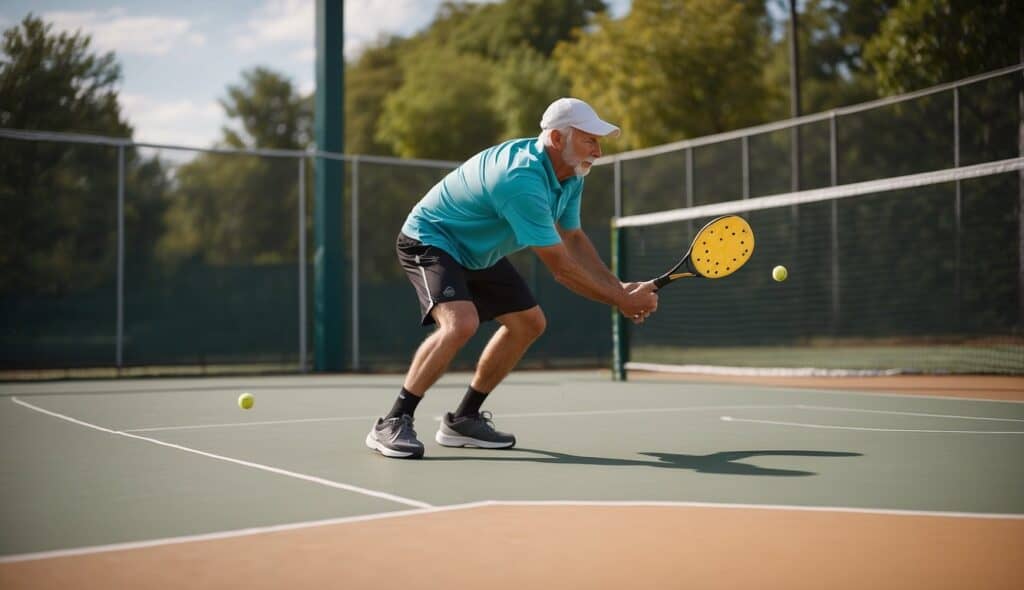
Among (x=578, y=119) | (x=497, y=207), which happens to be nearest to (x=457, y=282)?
(x=497, y=207)

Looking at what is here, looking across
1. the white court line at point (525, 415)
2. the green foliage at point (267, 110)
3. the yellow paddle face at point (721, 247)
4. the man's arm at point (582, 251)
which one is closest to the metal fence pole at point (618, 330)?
the white court line at point (525, 415)

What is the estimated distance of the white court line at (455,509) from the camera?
3342 mm

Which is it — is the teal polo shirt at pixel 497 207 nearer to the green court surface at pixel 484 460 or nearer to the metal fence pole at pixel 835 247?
the green court surface at pixel 484 460

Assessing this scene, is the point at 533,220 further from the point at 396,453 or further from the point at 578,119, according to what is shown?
the point at 396,453

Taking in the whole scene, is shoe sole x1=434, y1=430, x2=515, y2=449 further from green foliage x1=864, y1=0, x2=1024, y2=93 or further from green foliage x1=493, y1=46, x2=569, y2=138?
green foliage x1=493, y1=46, x2=569, y2=138

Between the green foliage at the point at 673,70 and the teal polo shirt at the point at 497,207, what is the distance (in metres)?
21.3

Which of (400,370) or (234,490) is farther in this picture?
(400,370)

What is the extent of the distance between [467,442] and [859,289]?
15.8 metres

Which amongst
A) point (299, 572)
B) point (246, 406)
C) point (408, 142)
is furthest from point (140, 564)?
point (408, 142)

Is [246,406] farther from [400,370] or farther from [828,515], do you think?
[400,370]

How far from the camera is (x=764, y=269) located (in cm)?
1925

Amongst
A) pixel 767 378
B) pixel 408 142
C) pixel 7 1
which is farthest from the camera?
pixel 408 142

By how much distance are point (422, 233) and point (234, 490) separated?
181 cm

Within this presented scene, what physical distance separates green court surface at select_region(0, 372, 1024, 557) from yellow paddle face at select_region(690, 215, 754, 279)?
96 centimetres
